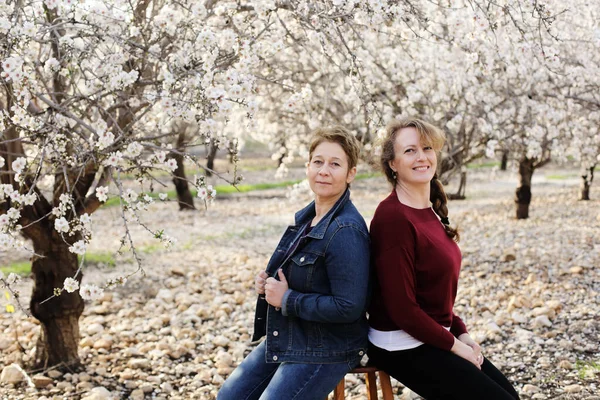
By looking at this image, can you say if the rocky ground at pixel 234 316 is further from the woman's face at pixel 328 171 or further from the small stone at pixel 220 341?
the woman's face at pixel 328 171

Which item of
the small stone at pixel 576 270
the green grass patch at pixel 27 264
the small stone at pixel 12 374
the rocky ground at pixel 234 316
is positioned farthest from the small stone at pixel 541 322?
the green grass patch at pixel 27 264

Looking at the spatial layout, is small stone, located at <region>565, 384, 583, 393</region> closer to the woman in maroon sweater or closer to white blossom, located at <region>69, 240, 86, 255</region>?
the woman in maroon sweater

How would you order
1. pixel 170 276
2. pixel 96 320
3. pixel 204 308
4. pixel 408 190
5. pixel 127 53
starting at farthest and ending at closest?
1. pixel 170 276
2. pixel 204 308
3. pixel 96 320
4. pixel 127 53
5. pixel 408 190

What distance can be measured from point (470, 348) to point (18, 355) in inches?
154

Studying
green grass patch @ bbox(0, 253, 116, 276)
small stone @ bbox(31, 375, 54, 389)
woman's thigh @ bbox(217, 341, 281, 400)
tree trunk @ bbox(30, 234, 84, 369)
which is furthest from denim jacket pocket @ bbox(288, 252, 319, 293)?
green grass patch @ bbox(0, 253, 116, 276)

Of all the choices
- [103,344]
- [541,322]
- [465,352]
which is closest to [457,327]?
[465,352]

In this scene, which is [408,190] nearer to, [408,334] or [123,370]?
[408,334]

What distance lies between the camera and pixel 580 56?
8.12 metres

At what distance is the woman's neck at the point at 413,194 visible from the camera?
277 cm

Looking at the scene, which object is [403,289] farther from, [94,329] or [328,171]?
[94,329]

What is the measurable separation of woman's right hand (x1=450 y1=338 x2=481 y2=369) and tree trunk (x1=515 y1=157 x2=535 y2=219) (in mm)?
9162

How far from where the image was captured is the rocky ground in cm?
442

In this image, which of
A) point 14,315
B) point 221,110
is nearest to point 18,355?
point 14,315

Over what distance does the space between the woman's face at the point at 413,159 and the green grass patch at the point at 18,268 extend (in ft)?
22.0
